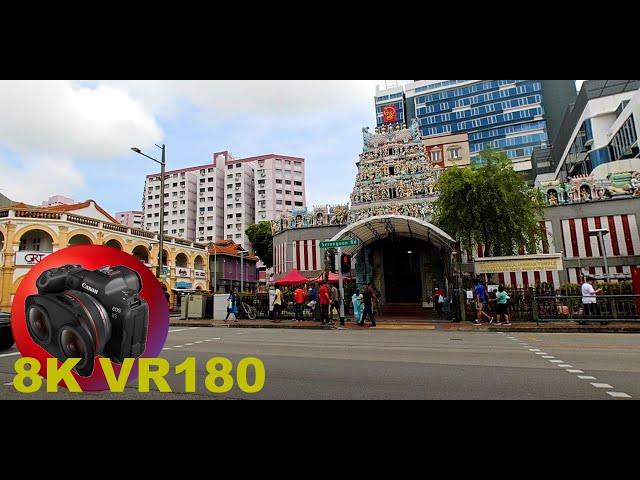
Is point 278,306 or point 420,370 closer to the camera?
point 420,370

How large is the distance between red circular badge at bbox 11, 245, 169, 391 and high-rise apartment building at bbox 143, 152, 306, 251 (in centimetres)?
7773

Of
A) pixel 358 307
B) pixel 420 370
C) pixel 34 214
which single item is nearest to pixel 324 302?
pixel 358 307

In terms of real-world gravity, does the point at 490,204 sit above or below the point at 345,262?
above

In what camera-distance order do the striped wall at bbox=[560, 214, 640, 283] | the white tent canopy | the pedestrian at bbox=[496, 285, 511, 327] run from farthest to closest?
1. the striped wall at bbox=[560, 214, 640, 283]
2. the white tent canopy
3. the pedestrian at bbox=[496, 285, 511, 327]

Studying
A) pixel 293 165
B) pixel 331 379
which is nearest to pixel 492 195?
pixel 331 379

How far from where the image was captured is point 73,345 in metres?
4.36

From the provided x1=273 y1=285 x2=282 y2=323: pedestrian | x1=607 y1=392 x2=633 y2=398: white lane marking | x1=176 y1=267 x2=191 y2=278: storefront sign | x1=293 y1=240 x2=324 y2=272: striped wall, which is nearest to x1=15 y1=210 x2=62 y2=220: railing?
x1=176 y1=267 x2=191 y2=278: storefront sign

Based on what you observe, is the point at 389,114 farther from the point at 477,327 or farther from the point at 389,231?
the point at 477,327

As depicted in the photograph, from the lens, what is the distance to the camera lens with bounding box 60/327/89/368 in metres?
4.29
